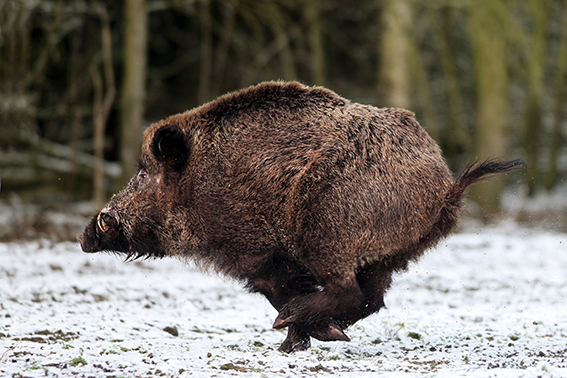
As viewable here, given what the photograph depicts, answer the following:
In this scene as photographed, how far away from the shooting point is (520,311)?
646cm

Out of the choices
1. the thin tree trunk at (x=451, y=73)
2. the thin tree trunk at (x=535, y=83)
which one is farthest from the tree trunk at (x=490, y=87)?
the thin tree trunk at (x=451, y=73)

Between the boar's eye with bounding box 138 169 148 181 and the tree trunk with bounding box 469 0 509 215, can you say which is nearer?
the boar's eye with bounding box 138 169 148 181

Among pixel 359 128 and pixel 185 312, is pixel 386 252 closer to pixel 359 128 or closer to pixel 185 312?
pixel 359 128

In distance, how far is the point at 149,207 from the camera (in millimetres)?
5301

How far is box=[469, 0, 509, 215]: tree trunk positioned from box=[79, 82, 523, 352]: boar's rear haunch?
11.2 m

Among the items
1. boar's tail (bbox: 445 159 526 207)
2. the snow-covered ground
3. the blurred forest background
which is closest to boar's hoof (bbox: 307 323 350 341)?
the snow-covered ground

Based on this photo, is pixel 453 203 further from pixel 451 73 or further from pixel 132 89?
pixel 451 73

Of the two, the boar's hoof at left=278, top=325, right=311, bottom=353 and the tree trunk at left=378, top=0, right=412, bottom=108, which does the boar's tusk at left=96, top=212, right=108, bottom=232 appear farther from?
the tree trunk at left=378, top=0, right=412, bottom=108

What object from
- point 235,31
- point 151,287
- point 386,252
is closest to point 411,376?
point 386,252

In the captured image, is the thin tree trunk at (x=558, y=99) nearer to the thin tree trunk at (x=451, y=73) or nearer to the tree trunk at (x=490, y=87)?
the thin tree trunk at (x=451, y=73)

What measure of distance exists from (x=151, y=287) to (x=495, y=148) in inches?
409

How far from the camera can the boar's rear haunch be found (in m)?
4.61

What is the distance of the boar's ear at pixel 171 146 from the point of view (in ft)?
16.6

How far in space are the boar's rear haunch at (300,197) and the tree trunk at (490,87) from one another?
36.7 feet
